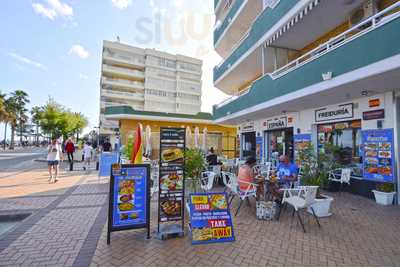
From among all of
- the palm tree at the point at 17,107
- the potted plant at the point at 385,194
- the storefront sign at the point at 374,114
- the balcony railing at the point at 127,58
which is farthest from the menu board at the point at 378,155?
the palm tree at the point at 17,107

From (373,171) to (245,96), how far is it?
21.2 feet

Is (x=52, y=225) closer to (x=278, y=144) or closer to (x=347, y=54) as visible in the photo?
(x=347, y=54)

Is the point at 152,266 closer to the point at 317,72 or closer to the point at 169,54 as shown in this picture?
the point at 317,72

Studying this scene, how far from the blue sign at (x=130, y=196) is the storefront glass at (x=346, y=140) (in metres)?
6.08

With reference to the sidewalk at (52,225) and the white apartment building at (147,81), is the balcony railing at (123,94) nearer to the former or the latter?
the white apartment building at (147,81)

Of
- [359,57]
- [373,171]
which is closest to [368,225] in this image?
[373,171]

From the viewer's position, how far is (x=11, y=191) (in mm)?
7000

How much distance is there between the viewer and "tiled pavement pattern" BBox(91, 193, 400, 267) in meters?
2.99

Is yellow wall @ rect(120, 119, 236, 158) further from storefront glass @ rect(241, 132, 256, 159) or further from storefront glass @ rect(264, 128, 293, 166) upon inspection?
storefront glass @ rect(264, 128, 293, 166)

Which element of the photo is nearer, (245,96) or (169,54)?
(245,96)

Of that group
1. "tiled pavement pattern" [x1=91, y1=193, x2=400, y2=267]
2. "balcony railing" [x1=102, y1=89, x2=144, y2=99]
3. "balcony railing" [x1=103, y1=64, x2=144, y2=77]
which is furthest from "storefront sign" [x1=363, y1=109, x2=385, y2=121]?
"balcony railing" [x1=103, y1=64, x2=144, y2=77]

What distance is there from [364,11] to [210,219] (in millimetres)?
8861

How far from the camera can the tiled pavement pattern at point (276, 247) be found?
2.99m

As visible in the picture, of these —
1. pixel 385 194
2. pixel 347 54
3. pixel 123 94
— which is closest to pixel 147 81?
pixel 123 94
